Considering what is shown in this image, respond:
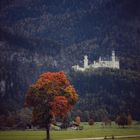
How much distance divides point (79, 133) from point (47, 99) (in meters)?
2.04

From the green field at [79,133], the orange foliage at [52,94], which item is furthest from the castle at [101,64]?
the green field at [79,133]

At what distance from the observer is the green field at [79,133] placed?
77.4 feet

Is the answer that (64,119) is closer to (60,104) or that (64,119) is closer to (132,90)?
(60,104)

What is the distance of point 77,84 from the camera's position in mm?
25281

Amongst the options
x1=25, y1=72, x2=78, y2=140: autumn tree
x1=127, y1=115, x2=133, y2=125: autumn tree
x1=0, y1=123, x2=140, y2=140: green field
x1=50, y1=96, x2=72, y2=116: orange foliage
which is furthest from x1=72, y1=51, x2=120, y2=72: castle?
x1=0, y1=123, x2=140, y2=140: green field

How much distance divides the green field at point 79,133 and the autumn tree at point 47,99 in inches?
17.4

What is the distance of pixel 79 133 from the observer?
24.6 m

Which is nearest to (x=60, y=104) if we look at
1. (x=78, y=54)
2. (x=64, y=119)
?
(x=64, y=119)

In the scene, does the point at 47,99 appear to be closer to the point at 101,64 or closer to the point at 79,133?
the point at 79,133

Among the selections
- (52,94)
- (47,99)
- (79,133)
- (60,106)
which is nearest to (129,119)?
(79,133)

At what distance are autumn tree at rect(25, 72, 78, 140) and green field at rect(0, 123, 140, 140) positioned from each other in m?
0.44

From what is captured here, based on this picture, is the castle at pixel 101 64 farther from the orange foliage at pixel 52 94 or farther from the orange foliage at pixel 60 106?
the orange foliage at pixel 60 106

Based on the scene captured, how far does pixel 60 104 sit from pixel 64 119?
2.49 ft

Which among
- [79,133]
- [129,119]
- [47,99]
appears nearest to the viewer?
[47,99]
